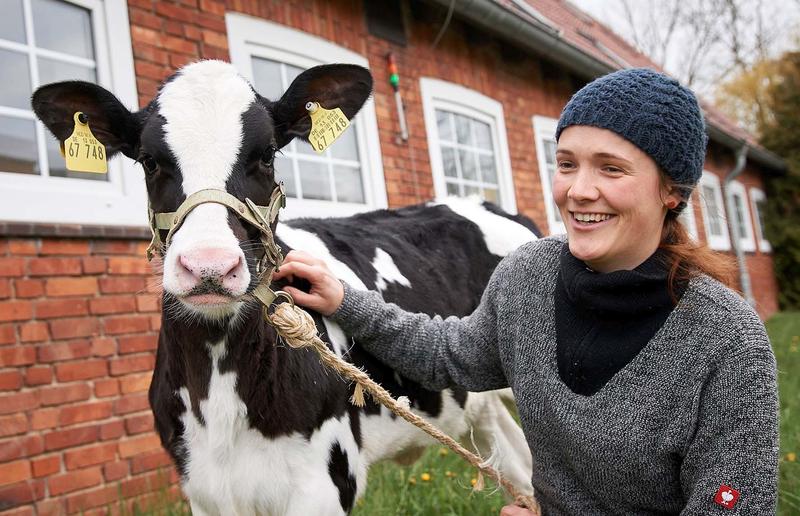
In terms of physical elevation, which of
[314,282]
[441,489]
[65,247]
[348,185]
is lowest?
[441,489]

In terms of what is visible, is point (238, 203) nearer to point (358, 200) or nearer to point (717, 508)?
point (717, 508)

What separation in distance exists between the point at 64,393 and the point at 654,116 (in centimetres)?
344

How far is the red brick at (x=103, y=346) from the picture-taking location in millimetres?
4273

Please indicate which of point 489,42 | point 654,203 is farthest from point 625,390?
point 489,42

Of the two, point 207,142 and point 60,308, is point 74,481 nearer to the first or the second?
point 60,308

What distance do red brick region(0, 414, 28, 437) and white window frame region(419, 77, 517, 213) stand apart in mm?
4334

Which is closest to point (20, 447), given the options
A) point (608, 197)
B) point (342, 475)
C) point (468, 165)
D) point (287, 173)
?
point (342, 475)

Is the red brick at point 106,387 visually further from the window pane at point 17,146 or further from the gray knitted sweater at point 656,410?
the gray knitted sweater at point 656,410

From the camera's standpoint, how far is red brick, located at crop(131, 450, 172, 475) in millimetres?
4395

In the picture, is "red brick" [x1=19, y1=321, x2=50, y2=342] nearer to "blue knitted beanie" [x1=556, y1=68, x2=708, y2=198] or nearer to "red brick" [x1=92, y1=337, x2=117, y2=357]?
"red brick" [x1=92, y1=337, x2=117, y2=357]

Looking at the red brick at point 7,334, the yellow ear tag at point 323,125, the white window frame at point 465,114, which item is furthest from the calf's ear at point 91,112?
the white window frame at point 465,114

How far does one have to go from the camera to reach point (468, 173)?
26.8ft

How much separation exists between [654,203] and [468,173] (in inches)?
243

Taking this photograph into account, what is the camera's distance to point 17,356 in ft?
12.8
